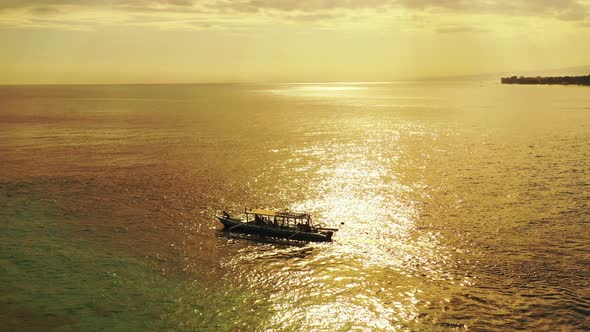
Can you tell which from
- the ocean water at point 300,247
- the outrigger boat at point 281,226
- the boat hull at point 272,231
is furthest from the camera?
the outrigger boat at point 281,226

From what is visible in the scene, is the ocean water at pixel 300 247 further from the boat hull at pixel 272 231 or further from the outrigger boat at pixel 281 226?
the outrigger boat at pixel 281 226

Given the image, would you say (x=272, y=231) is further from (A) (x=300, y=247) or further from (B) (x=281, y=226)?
(A) (x=300, y=247)

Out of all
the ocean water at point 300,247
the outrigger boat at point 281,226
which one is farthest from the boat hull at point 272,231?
the ocean water at point 300,247

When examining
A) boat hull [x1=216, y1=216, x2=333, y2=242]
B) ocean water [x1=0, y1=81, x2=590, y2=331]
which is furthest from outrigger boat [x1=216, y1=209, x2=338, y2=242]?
ocean water [x1=0, y1=81, x2=590, y2=331]

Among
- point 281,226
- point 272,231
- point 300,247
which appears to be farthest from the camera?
point 281,226

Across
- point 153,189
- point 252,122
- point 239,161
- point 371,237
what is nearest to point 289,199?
point 371,237

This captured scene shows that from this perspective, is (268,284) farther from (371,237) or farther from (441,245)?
(441,245)

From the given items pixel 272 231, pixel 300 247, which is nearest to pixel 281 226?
pixel 272 231
